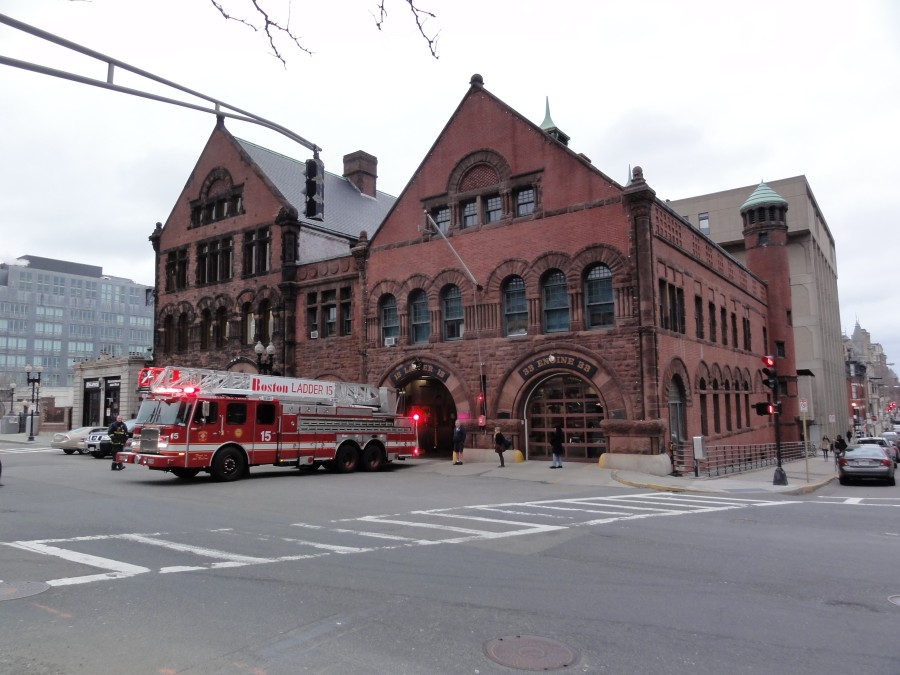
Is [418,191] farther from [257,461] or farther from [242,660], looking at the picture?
[242,660]

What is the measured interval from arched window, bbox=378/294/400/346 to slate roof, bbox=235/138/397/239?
7.55 meters

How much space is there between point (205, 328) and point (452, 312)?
1787 cm

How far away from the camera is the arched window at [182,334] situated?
39.7 m

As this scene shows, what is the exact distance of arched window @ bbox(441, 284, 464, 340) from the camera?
91.0ft

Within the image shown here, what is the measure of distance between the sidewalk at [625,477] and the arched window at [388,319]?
19.6ft

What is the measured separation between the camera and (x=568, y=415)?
980 inches

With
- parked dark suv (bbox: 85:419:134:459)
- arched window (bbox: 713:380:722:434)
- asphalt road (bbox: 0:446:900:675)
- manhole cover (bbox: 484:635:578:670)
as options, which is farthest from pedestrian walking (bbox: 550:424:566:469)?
parked dark suv (bbox: 85:419:134:459)

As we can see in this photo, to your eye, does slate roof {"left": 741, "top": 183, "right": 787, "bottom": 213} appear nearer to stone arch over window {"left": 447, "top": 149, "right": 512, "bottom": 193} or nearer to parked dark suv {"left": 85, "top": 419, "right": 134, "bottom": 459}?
stone arch over window {"left": 447, "top": 149, "right": 512, "bottom": 193}

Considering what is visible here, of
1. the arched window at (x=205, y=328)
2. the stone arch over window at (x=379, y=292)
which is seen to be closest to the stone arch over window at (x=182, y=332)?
the arched window at (x=205, y=328)

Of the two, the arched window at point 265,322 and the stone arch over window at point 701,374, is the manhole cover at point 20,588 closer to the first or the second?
the stone arch over window at point 701,374

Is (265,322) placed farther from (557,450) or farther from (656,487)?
(656,487)

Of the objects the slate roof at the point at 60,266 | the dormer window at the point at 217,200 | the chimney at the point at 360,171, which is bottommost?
the dormer window at the point at 217,200

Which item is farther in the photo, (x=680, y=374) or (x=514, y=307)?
(x=514, y=307)

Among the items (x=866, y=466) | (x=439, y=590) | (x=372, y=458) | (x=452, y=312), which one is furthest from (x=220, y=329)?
(x=439, y=590)
